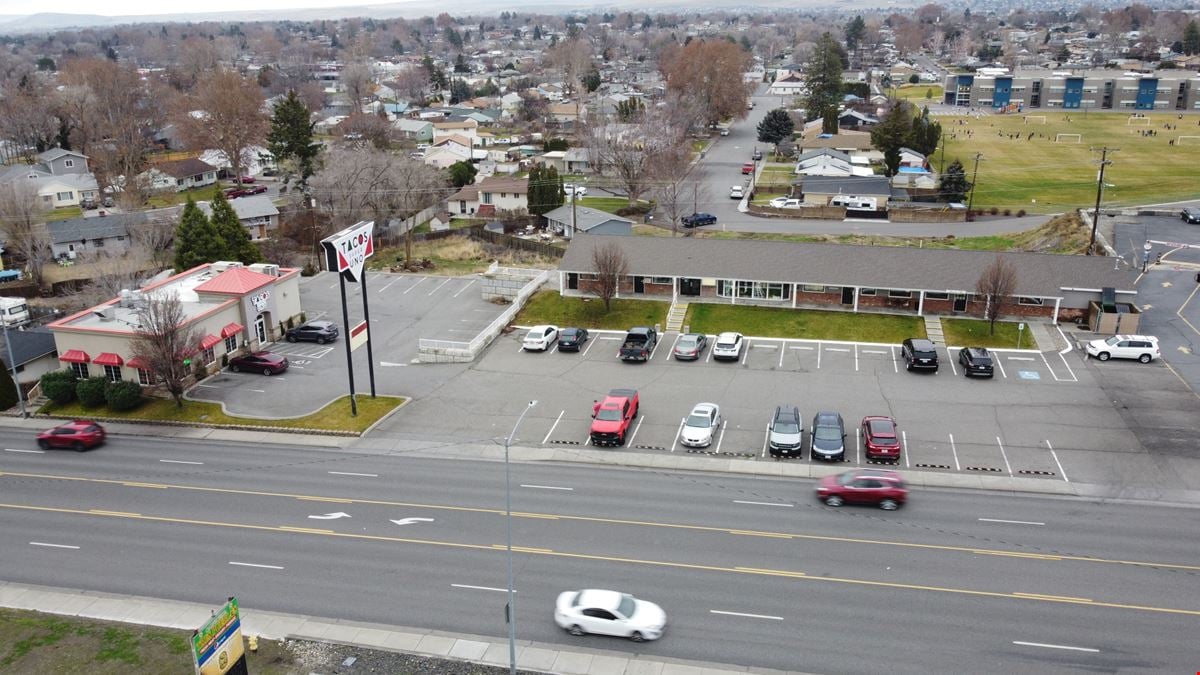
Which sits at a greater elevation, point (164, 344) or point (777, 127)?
point (777, 127)

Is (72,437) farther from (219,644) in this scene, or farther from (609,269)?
(609,269)

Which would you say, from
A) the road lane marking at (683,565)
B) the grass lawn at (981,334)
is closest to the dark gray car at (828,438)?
the road lane marking at (683,565)

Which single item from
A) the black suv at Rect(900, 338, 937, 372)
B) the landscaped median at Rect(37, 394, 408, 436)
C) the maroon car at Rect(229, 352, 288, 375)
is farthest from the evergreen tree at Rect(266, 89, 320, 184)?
the black suv at Rect(900, 338, 937, 372)

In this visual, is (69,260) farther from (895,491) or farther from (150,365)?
(895,491)

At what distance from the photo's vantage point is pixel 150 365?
150 feet

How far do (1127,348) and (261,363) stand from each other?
4800cm

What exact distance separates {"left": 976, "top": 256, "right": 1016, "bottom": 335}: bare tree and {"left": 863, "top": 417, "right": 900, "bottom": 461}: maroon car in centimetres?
1708

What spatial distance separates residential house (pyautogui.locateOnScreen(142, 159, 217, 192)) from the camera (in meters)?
117

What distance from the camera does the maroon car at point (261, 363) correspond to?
5144cm

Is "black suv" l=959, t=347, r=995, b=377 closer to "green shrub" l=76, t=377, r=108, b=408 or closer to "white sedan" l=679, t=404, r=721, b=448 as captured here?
"white sedan" l=679, t=404, r=721, b=448

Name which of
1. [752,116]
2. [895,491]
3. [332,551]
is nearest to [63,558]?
[332,551]

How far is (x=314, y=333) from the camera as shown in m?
56.0

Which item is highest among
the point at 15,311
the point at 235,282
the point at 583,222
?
the point at 235,282

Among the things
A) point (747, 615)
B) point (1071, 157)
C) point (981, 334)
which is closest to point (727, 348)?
point (981, 334)
